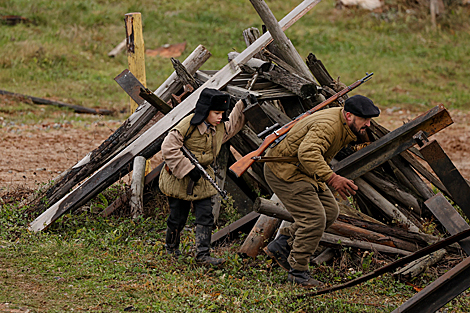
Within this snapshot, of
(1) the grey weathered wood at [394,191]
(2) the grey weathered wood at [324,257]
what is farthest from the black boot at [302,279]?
(1) the grey weathered wood at [394,191]

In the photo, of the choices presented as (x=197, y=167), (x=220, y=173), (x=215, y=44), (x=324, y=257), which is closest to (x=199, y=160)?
(x=197, y=167)

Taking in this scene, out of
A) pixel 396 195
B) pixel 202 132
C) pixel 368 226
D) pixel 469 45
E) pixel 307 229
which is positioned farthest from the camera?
pixel 469 45

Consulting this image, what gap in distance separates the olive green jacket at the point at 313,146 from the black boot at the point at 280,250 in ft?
2.47

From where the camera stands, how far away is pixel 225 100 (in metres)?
4.84

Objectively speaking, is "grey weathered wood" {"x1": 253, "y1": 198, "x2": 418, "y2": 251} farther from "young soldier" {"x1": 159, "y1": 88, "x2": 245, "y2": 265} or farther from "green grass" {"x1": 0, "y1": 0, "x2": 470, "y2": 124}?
"green grass" {"x1": 0, "y1": 0, "x2": 470, "y2": 124}

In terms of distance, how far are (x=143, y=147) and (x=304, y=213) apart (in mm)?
2529

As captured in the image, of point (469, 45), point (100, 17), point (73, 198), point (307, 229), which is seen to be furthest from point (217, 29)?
point (307, 229)

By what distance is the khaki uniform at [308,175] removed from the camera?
435 cm

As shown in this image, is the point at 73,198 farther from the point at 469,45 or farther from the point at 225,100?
the point at 469,45

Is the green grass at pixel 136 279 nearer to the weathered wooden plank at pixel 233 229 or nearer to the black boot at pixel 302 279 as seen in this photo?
the black boot at pixel 302 279

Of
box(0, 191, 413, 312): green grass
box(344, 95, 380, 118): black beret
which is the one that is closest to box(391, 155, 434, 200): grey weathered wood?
box(0, 191, 413, 312): green grass

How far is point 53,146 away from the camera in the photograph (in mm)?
9766

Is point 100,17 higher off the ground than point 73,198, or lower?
higher

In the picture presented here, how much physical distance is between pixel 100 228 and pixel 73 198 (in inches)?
21.2
